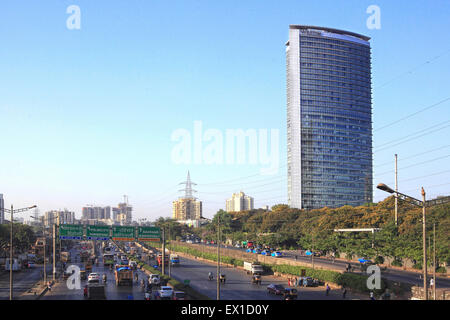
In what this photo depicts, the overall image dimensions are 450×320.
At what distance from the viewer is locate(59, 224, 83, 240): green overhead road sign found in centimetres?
6575

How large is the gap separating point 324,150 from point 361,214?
104m

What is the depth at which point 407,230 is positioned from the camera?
6819 centimetres

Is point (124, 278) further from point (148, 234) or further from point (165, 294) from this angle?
point (165, 294)

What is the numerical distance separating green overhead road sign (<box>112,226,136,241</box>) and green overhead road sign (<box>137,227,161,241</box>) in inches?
39.4

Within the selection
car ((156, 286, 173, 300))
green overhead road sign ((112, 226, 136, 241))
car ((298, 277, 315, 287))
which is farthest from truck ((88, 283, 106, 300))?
car ((298, 277, 315, 287))

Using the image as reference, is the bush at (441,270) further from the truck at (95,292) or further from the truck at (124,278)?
the truck at (95,292)

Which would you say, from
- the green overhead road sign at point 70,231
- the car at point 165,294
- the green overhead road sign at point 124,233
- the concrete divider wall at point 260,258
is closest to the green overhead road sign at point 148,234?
the green overhead road sign at point 124,233

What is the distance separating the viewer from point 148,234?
6706cm

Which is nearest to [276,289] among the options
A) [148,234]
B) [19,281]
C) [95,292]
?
[95,292]

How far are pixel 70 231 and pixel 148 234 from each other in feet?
37.5

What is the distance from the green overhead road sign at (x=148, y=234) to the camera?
6681 cm

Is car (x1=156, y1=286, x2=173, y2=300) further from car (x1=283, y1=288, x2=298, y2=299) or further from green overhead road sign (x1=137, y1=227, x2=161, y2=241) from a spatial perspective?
green overhead road sign (x1=137, y1=227, x2=161, y2=241)
